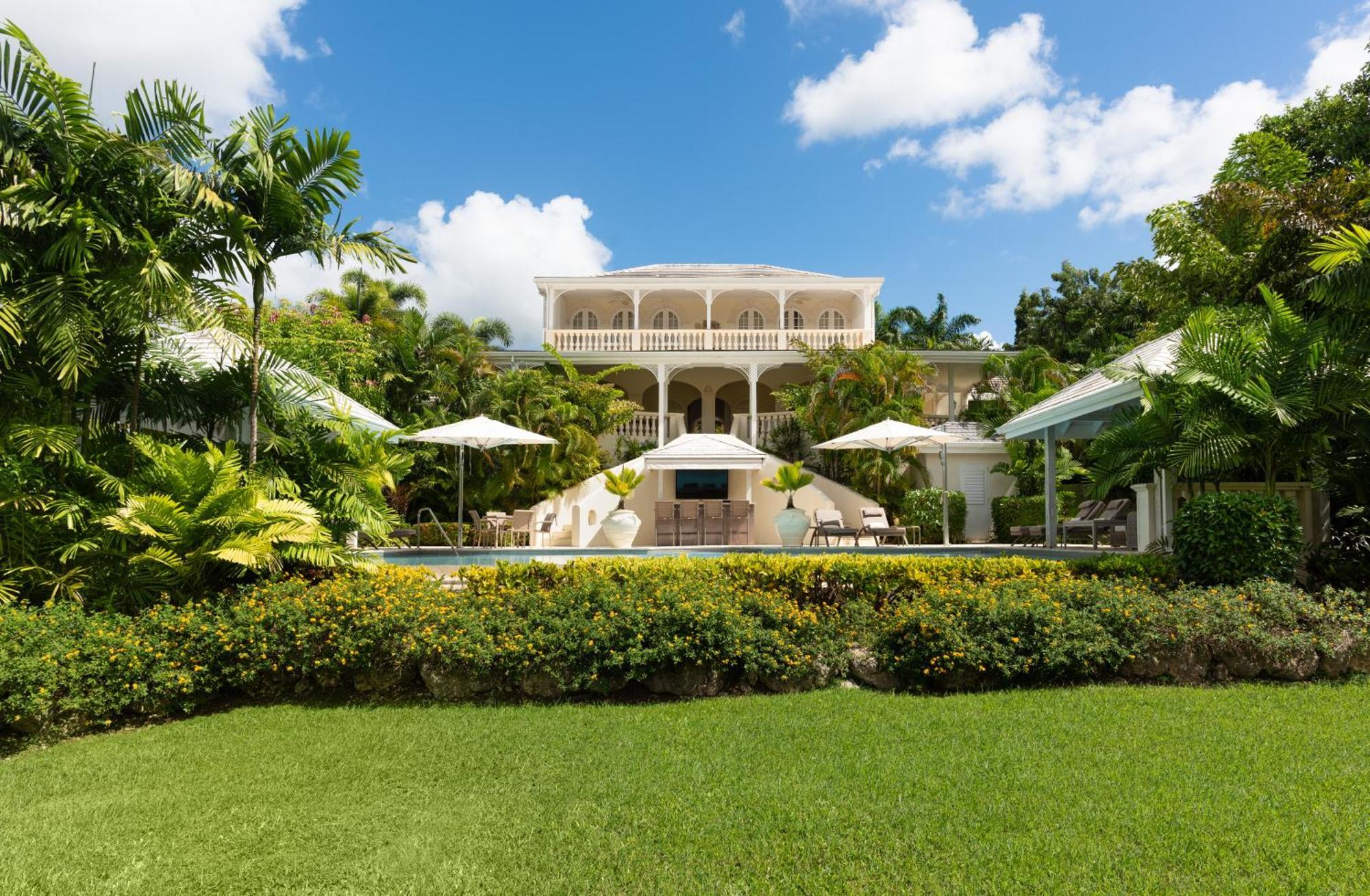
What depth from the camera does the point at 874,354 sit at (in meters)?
20.1

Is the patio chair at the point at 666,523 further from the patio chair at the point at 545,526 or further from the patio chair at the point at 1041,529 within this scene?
the patio chair at the point at 1041,529

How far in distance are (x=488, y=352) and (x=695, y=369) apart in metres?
8.18

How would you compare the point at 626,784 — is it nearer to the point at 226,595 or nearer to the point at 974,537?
the point at 226,595

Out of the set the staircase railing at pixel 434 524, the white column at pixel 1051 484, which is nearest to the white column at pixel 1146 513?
the white column at pixel 1051 484

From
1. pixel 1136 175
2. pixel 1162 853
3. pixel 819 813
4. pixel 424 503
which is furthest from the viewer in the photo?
pixel 424 503

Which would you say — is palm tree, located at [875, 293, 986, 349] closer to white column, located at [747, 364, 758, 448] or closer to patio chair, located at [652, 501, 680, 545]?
white column, located at [747, 364, 758, 448]

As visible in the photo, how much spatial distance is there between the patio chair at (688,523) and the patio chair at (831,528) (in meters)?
2.75

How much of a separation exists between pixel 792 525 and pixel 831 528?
851 millimetres

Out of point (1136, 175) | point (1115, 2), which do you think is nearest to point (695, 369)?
point (1136, 175)

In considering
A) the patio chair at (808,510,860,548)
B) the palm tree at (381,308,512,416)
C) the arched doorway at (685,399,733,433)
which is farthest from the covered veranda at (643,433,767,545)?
the arched doorway at (685,399,733,433)

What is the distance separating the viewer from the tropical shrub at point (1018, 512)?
18.0m

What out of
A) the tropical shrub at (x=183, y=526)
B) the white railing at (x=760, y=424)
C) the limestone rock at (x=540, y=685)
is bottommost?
the limestone rock at (x=540, y=685)

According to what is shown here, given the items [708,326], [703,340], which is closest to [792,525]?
[708,326]

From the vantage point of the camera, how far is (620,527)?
16141 mm
